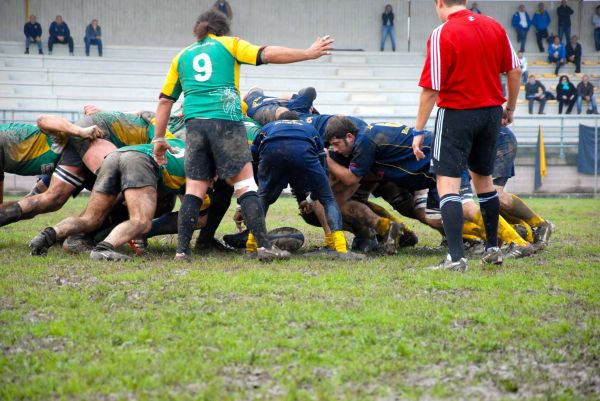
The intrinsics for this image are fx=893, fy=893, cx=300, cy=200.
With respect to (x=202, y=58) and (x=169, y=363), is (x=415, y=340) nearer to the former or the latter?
(x=169, y=363)

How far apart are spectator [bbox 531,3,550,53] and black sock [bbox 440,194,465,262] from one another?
82.4 ft

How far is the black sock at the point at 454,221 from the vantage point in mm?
6762

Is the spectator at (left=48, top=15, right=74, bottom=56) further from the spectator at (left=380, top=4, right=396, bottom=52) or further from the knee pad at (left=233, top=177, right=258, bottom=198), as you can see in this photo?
the knee pad at (left=233, top=177, right=258, bottom=198)

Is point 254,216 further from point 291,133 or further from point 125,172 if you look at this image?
point 125,172

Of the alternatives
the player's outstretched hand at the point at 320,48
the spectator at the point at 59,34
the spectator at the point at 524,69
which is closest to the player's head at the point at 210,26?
the player's outstretched hand at the point at 320,48

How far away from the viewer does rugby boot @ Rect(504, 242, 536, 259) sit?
7719 mm

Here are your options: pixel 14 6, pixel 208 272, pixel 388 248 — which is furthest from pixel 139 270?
pixel 14 6

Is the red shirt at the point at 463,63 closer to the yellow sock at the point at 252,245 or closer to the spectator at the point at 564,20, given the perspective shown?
the yellow sock at the point at 252,245

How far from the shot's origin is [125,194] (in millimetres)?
7738

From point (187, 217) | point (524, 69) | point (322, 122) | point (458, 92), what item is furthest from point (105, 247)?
point (524, 69)

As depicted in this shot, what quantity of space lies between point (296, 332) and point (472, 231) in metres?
3.98

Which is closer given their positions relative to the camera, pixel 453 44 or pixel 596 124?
pixel 453 44

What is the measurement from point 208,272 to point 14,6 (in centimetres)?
2533

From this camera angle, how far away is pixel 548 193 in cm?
2064
